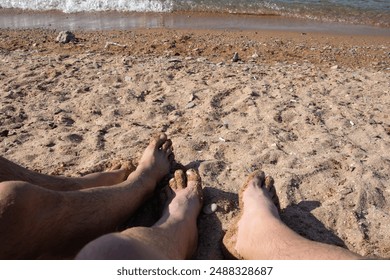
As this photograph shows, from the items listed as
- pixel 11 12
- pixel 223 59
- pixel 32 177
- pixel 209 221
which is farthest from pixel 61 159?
pixel 11 12

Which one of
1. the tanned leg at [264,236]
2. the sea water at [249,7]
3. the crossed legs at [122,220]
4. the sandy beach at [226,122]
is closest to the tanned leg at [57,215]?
the crossed legs at [122,220]

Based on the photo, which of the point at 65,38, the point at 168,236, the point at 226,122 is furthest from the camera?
the point at 65,38

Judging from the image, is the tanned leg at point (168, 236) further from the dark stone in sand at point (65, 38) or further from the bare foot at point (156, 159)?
→ the dark stone in sand at point (65, 38)

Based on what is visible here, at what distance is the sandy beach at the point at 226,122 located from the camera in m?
2.69

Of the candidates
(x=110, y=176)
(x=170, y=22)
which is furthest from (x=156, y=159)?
(x=170, y=22)

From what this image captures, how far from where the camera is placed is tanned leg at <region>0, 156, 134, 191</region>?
7.10 ft

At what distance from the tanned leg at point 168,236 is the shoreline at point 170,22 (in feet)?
20.9

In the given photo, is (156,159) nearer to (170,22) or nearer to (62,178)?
(62,178)

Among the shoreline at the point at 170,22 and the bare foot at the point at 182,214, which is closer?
the bare foot at the point at 182,214

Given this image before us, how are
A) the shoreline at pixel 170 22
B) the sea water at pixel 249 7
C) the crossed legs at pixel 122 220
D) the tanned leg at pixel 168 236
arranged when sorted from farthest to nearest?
1. the sea water at pixel 249 7
2. the shoreline at pixel 170 22
3. the crossed legs at pixel 122 220
4. the tanned leg at pixel 168 236

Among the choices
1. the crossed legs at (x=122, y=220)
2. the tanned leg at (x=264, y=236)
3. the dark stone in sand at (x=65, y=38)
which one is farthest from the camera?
the dark stone in sand at (x=65, y=38)

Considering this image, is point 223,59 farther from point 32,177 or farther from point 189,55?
point 32,177

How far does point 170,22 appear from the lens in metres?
9.35

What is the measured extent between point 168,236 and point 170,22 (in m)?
7.82
